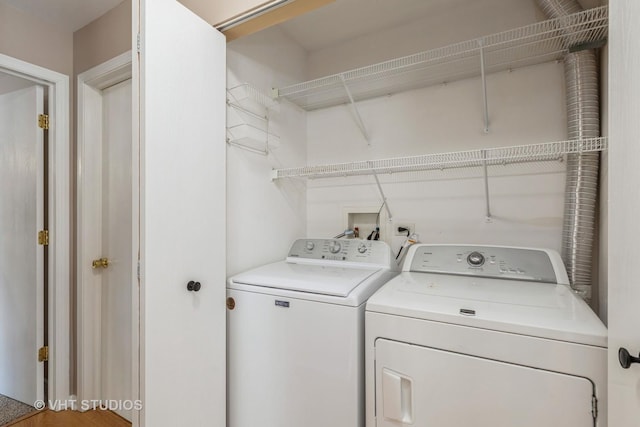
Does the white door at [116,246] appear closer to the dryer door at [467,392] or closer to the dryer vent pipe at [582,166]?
the dryer door at [467,392]

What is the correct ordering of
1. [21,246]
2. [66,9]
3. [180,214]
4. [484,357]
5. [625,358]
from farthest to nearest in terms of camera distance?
1. [21,246]
2. [66,9]
3. [180,214]
4. [484,357]
5. [625,358]

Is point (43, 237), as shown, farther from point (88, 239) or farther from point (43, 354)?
point (43, 354)

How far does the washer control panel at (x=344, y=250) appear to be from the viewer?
170 centimetres

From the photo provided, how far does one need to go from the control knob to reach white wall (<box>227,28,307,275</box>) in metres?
1.19

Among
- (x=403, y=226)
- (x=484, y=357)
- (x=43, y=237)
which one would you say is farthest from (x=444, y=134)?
(x=43, y=237)

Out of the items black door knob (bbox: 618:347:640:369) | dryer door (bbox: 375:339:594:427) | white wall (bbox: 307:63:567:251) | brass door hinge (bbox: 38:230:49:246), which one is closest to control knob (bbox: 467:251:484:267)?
white wall (bbox: 307:63:567:251)

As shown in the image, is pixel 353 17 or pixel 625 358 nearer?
pixel 625 358

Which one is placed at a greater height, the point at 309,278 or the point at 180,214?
the point at 180,214

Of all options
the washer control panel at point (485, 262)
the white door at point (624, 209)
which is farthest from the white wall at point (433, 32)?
the washer control panel at point (485, 262)

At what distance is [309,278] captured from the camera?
1426 mm

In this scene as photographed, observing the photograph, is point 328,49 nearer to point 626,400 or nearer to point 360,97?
point 360,97

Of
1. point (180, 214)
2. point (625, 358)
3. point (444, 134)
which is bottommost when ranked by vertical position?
point (625, 358)

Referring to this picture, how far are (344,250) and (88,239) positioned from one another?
1720 millimetres

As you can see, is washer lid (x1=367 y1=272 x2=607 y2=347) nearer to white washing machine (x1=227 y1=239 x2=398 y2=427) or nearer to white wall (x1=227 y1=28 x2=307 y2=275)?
white washing machine (x1=227 y1=239 x2=398 y2=427)
